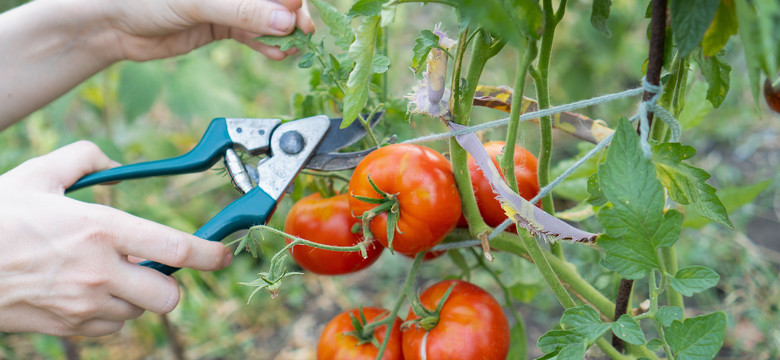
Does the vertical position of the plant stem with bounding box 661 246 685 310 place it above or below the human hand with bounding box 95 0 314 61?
below

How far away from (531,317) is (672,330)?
1.26 m

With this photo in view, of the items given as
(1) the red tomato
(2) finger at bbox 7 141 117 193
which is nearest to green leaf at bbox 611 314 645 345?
(1) the red tomato

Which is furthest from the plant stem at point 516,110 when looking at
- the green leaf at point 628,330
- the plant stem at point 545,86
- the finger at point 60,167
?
the finger at point 60,167

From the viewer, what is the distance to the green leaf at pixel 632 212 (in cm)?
44

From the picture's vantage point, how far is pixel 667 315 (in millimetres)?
492

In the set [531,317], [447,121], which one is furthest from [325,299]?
[447,121]

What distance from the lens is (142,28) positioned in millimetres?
963

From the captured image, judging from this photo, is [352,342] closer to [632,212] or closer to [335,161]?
[335,161]

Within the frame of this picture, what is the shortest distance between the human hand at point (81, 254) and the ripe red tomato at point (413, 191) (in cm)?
20

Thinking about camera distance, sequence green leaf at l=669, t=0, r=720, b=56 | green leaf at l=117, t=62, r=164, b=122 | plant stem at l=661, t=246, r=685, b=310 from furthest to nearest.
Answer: green leaf at l=117, t=62, r=164, b=122 < plant stem at l=661, t=246, r=685, b=310 < green leaf at l=669, t=0, r=720, b=56

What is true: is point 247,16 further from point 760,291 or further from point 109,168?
point 760,291

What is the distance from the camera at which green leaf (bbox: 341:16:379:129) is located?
1.68 ft

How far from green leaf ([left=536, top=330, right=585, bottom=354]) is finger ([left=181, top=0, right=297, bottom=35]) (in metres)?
0.52

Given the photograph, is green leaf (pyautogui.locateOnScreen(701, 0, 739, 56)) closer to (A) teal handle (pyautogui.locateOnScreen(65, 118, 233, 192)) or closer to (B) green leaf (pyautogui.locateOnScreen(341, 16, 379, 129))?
(B) green leaf (pyautogui.locateOnScreen(341, 16, 379, 129))
